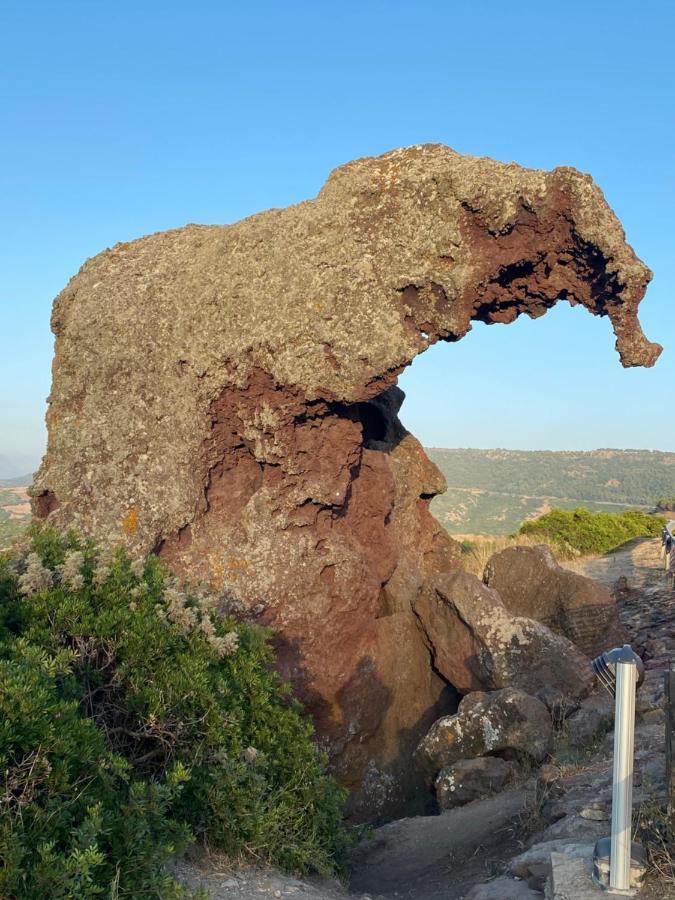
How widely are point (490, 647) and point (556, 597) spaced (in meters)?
1.77

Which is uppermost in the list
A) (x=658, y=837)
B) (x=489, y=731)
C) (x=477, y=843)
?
(x=658, y=837)

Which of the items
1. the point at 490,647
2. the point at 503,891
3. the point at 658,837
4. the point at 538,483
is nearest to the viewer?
the point at 658,837

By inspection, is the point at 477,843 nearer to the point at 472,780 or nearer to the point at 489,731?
the point at 472,780

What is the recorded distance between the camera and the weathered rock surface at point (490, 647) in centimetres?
953

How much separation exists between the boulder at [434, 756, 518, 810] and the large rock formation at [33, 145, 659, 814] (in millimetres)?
1410

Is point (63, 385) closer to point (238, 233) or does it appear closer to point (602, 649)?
point (238, 233)

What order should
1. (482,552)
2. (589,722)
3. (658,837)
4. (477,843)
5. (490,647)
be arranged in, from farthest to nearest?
(482,552)
(490,647)
(589,722)
(477,843)
(658,837)

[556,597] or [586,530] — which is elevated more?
[556,597]

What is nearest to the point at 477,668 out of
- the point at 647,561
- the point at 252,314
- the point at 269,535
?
the point at 269,535

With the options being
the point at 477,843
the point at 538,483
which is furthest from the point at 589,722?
the point at 538,483

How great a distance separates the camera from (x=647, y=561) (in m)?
19.0

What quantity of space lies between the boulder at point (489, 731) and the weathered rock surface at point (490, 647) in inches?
39.9

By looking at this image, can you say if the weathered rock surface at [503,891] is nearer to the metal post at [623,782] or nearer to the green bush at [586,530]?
the metal post at [623,782]

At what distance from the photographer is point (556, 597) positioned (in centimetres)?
1105
